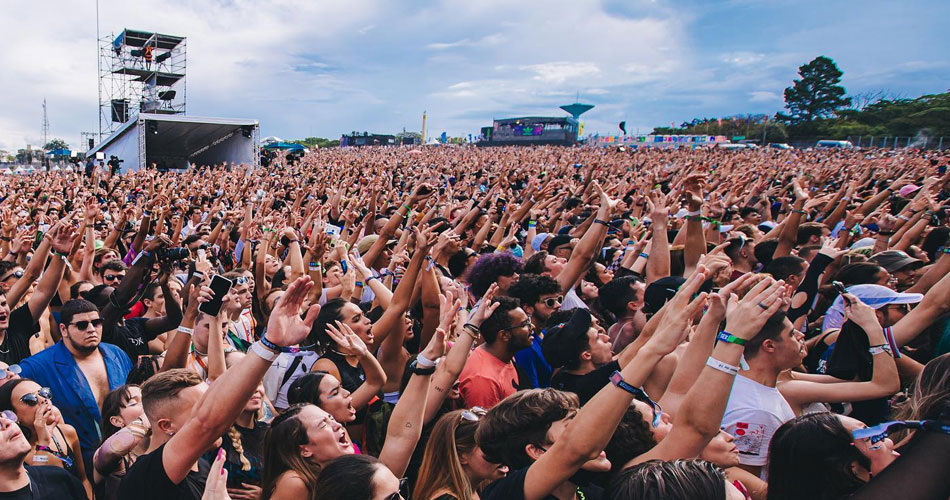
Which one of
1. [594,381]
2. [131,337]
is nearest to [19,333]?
[131,337]

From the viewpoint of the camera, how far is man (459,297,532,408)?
10.5ft

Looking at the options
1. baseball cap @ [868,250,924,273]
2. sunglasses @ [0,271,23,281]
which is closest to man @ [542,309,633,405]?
baseball cap @ [868,250,924,273]

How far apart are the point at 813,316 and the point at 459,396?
322 cm

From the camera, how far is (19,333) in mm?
4223

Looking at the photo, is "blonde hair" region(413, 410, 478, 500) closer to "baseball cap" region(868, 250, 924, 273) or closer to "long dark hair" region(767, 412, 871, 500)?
"long dark hair" region(767, 412, 871, 500)

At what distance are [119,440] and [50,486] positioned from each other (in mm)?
323

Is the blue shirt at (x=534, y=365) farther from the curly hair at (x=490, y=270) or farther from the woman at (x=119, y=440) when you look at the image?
the woman at (x=119, y=440)

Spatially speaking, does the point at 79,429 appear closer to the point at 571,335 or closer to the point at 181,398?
the point at 181,398

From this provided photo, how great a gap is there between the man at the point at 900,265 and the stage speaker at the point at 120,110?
37640mm

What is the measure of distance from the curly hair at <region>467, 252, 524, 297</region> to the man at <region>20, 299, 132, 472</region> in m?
2.48

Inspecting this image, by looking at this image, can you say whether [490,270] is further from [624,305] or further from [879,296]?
[879,296]

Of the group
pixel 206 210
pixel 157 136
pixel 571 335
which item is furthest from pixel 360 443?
pixel 157 136

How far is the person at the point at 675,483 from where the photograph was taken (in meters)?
1.65

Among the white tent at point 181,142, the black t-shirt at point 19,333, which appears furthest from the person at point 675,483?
the white tent at point 181,142
